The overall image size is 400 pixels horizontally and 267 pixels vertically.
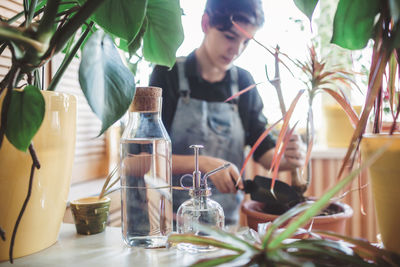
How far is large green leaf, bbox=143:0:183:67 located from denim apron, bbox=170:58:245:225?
0.96 meters

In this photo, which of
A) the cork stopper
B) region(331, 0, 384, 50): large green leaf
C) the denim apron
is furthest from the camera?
the denim apron

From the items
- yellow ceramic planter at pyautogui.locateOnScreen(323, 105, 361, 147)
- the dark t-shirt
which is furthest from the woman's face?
yellow ceramic planter at pyautogui.locateOnScreen(323, 105, 361, 147)

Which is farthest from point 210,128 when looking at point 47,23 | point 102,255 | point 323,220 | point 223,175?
point 47,23

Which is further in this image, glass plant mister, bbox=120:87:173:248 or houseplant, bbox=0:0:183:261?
glass plant mister, bbox=120:87:173:248

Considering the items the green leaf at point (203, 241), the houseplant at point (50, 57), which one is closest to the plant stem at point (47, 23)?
the houseplant at point (50, 57)

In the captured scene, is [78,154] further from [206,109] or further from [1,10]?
[1,10]

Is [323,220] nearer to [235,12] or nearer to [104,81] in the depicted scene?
[104,81]

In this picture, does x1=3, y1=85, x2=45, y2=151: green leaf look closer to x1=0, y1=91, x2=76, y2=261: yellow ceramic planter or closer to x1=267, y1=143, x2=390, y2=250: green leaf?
x1=0, y1=91, x2=76, y2=261: yellow ceramic planter

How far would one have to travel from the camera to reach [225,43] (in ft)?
4.37

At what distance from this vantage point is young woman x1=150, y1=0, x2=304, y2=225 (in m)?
1.33

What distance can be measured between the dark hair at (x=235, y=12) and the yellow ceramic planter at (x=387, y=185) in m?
1.01

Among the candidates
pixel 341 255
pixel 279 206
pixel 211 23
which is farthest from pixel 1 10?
pixel 341 255

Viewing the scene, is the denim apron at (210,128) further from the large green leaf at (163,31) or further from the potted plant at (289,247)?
the potted plant at (289,247)

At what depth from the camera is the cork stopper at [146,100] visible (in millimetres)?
449
